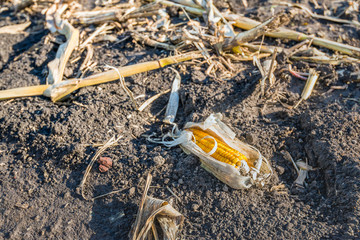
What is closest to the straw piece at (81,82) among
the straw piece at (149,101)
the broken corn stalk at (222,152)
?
the straw piece at (149,101)

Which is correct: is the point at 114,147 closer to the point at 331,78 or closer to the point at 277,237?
the point at 277,237

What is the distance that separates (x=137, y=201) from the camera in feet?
7.89

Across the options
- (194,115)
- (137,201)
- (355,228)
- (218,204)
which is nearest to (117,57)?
(194,115)

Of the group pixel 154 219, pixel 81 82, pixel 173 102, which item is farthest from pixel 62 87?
pixel 154 219

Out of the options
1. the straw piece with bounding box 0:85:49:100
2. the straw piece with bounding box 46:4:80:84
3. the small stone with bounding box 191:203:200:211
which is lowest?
the small stone with bounding box 191:203:200:211

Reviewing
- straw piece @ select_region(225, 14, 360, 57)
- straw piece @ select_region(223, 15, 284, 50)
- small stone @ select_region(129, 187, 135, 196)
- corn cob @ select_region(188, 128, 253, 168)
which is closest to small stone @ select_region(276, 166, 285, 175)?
corn cob @ select_region(188, 128, 253, 168)

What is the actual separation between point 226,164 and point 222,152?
0.48 feet

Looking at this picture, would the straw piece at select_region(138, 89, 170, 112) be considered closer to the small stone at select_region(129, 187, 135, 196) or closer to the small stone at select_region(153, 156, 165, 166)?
the small stone at select_region(153, 156, 165, 166)

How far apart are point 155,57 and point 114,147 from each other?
45.2 inches

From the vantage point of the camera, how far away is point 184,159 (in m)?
2.54

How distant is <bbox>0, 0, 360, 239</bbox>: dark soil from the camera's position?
229 cm

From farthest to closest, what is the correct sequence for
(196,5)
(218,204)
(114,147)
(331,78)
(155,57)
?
(196,5), (155,57), (331,78), (114,147), (218,204)

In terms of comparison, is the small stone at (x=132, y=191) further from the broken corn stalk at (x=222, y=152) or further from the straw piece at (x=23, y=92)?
the straw piece at (x=23, y=92)

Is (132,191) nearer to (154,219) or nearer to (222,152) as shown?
(154,219)
